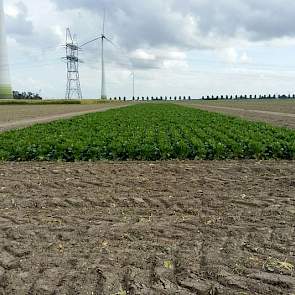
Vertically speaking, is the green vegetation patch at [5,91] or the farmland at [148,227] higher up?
the farmland at [148,227]

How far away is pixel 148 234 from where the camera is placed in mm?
5922

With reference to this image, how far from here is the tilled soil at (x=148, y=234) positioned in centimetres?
448

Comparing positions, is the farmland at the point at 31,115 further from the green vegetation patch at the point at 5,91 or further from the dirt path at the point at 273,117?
the dirt path at the point at 273,117

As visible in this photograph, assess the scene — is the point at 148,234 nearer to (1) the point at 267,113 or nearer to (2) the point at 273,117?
(2) the point at 273,117

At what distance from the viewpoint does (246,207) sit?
7328 mm

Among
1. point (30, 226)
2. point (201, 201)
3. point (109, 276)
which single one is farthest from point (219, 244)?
point (30, 226)

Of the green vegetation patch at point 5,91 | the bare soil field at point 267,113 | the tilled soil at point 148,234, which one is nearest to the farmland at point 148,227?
the tilled soil at point 148,234

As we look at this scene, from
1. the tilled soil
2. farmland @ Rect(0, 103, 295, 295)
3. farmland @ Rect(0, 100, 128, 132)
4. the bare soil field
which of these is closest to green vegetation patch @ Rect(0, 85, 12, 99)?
farmland @ Rect(0, 100, 128, 132)

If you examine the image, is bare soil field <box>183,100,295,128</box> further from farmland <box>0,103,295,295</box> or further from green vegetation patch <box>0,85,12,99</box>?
green vegetation patch <box>0,85,12,99</box>

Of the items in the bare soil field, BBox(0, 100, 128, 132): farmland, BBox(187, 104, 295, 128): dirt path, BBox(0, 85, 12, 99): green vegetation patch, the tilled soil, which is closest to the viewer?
the tilled soil

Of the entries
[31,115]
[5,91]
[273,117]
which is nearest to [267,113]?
[273,117]

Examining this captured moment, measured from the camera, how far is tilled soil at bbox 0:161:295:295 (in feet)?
14.7

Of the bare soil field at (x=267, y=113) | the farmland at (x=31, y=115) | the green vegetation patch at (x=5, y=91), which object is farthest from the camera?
the green vegetation patch at (x=5, y=91)

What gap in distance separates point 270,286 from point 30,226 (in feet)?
11.7
